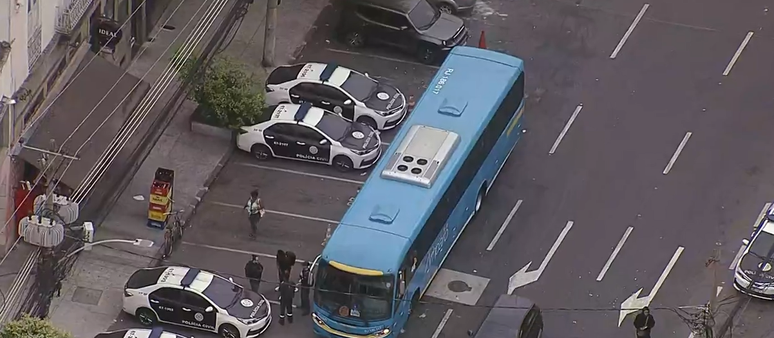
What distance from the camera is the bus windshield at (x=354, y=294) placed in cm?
4909

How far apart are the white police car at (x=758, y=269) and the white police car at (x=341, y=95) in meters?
11.9

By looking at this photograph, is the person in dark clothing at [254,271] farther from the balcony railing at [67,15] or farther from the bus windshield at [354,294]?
the balcony railing at [67,15]

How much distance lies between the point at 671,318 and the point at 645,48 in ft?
47.0

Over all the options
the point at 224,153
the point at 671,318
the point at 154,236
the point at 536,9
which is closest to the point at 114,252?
the point at 154,236

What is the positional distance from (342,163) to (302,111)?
1.89 metres

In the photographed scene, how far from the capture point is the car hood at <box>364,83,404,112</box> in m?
58.9

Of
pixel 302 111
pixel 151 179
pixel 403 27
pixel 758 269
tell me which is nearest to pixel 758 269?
pixel 758 269

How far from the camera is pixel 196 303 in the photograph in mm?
49906

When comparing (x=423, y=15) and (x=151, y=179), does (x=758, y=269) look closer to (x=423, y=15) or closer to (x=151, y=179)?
(x=423, y=15)

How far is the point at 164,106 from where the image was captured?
58875mm

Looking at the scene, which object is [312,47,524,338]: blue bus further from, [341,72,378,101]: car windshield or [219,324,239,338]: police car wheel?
[341,72,378,101]: car windshield

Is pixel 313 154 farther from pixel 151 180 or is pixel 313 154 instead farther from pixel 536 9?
pixel 536 9

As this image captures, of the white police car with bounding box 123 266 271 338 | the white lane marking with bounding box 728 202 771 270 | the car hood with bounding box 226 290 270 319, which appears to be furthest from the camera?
the white lane marking with bounding box 728 202 771 270

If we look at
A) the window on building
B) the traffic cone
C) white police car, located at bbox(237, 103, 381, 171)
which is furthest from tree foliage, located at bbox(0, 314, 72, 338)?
the traffic cone
